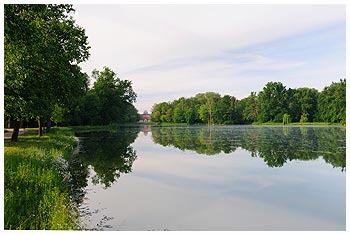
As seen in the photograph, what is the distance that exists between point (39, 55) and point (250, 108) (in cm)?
7627

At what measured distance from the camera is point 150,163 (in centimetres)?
1623

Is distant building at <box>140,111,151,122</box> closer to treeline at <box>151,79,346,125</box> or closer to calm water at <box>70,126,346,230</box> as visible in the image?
treeline at <box>151,79,346,125</box>

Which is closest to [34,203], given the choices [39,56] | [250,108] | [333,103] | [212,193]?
[212,193]

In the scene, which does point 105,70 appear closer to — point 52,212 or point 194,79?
point 194,79

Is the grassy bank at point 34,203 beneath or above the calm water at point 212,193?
above

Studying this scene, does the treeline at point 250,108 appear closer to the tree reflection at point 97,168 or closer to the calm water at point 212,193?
the calm water at point 212,193

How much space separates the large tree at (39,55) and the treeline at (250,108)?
56827 mm

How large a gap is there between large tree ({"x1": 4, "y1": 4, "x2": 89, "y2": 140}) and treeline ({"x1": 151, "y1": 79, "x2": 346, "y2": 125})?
56.8 m

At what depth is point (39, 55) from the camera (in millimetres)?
10773

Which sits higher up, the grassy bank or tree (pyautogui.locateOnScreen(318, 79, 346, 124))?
tree (pyautogui.locateOnScreen(318, 79, 346, 124))

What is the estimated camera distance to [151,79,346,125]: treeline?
222ft

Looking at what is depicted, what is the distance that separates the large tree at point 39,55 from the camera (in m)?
8.00

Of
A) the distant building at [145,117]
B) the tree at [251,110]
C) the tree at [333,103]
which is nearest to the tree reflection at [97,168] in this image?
the tree at [333,103]

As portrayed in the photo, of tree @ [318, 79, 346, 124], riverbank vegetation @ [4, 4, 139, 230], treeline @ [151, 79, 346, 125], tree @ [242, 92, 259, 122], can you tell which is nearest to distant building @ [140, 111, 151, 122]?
treeline @ [151, 79, 346, 125]
